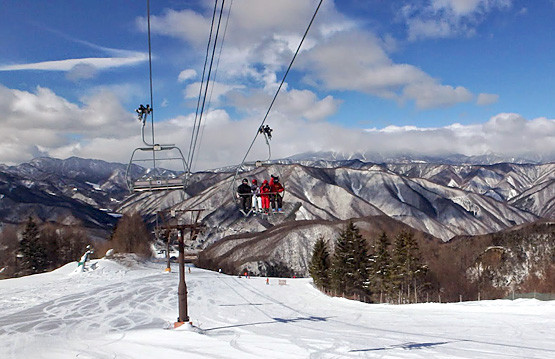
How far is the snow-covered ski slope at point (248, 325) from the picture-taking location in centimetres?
1806

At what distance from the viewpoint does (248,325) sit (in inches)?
1004

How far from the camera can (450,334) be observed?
22812 mm

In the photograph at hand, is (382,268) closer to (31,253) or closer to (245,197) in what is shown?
(245,197)

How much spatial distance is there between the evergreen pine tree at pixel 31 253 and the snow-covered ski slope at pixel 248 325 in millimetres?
34981

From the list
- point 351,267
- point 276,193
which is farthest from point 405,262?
point 276,193

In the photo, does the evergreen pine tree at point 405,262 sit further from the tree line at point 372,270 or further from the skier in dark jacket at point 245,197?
the skier in dark jacket at point 245,197

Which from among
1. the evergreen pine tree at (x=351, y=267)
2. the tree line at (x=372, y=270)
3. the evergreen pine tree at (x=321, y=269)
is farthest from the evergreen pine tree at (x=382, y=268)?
the evergreen pine tree at (x=321, y=269)

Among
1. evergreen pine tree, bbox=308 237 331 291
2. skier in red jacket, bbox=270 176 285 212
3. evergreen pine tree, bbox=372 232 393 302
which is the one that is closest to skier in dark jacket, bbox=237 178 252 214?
skier in red jacket, bbox=270 176 285 212

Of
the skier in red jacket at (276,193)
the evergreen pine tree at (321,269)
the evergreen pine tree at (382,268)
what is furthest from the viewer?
the evergreen pine tree at (321,269)

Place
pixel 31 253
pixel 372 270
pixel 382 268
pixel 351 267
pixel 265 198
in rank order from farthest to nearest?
1. pixel 31 253
2. pixel 351 267
3. pixel 372 270
4. pixel 382 268
5. pixel 265 198

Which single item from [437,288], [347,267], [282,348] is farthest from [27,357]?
[437,288]

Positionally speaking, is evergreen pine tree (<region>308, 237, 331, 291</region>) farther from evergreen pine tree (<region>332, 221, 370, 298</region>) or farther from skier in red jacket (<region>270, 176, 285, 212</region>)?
skier in red jacket (<region>270, 176, 285, 212</region>)

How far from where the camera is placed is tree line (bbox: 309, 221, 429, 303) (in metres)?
57.1

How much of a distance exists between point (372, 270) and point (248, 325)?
37.7 meters
